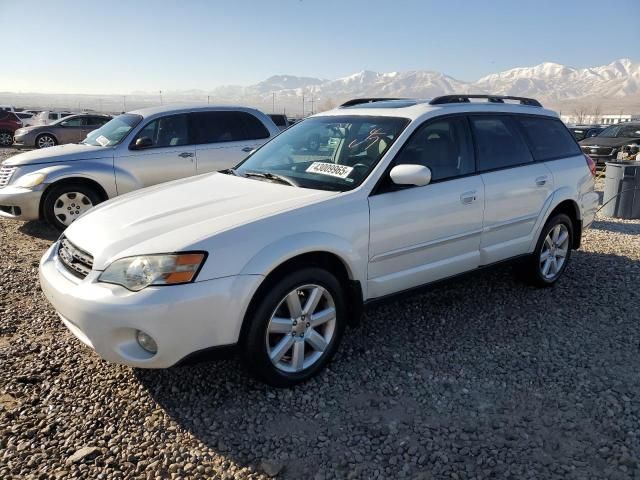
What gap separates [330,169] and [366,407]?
5.32ft

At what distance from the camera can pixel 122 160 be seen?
6801 mm

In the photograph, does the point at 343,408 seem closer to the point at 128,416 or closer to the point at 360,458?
the point at 360,458

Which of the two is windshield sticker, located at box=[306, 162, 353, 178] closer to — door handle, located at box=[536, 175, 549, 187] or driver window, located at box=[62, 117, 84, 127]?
door handle, located at box=[536, 175, 549, 187]

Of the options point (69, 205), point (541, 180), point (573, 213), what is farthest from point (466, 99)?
point (69, 205)

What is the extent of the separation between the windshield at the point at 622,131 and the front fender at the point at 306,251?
1582cm

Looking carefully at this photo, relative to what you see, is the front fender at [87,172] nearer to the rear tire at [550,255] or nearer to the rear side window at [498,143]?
the rear side window at [498,143]

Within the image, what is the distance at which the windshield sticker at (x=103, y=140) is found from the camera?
6975 millimetres

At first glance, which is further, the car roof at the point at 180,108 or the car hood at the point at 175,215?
the car roof at the point at 180,108

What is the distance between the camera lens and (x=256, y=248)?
9.41 ft

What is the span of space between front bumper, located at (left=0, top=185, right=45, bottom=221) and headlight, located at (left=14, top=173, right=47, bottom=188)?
0.17ft

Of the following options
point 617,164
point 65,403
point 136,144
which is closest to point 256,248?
point 65,403

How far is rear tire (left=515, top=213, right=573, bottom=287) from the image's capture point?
4.83 metres

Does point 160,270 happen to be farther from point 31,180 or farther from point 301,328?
point 31,180

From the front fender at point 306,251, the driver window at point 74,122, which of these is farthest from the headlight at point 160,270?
the driver window at point 74,122
